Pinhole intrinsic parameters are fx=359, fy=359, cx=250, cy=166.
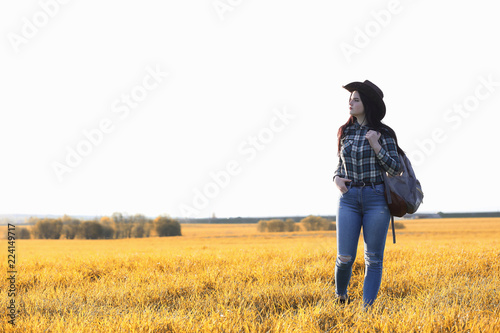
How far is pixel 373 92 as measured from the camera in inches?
147

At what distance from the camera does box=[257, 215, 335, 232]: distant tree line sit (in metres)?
57.0

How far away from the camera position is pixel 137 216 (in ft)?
182

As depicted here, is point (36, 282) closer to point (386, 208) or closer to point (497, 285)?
point (386, 208)

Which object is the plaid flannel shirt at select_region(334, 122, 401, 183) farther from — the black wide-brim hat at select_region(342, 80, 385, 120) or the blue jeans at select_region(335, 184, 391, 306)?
the black wide-brim hat at select_region(342, 80, 385, 120)

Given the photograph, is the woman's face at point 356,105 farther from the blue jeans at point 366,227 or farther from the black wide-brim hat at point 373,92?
the blue jeans at point 366,227

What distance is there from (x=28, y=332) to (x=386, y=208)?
349 centimetres

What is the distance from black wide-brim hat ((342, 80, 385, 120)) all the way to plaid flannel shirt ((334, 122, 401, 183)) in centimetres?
23

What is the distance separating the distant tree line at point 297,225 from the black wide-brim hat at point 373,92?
5218cm

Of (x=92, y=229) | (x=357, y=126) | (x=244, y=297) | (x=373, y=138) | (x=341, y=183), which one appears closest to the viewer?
(x=373, y=138)

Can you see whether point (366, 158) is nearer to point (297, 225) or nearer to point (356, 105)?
point (356, 105)

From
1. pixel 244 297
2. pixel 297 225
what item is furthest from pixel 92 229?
pixel 244 297

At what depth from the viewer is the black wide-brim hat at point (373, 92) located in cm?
375

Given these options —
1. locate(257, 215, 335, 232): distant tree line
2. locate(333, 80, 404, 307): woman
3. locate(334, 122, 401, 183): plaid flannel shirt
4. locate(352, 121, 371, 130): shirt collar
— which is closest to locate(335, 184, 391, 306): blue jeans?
locate(333, 80, 404, 307): woman

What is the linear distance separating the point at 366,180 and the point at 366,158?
23cm
